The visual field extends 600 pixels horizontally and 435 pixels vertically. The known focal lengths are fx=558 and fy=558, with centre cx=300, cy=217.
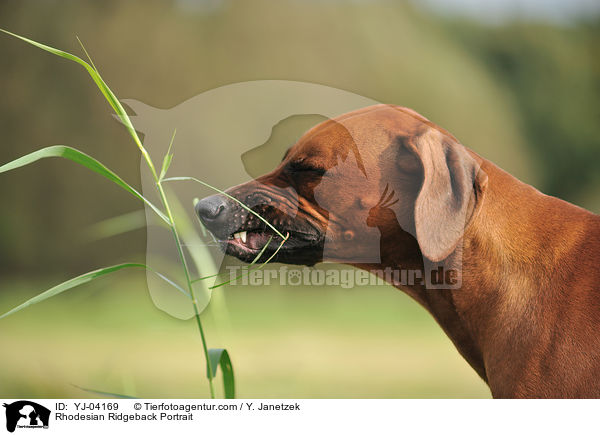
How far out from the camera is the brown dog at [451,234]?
1554 millimetres

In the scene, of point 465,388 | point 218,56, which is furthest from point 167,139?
point 465,388

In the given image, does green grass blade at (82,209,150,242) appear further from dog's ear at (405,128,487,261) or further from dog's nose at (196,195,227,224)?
dog's ear at (405,128,487,261)

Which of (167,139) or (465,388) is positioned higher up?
(167,139)

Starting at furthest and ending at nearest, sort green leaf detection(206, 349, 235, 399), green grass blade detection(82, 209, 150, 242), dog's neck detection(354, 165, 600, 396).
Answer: green grass blade detection(82, 209, 150, 242)
dog's neck detection(354, 165, 600, 396)
green leaf detection(206, 349, 235, 399)

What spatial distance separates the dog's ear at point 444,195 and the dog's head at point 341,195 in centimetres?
1

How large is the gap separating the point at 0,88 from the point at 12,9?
1.55 feet

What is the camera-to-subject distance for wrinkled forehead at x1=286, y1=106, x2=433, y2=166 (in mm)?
1792

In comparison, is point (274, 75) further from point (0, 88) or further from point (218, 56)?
point (0, 88)

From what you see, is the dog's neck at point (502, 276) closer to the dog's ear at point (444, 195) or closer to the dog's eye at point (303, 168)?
the dog's ear at point (444, 195)

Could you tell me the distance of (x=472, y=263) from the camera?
1680 millimetres
